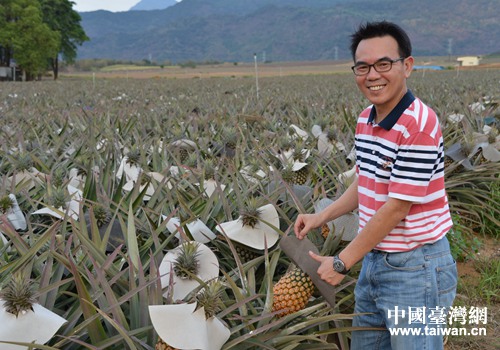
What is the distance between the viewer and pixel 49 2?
51.0 meters

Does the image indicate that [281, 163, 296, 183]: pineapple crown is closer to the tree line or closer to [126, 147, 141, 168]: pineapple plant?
[126, 147, 141, 168]: pineapple plant

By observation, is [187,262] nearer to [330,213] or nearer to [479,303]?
[330,213]

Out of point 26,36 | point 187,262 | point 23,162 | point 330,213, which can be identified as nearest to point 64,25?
point 26,36

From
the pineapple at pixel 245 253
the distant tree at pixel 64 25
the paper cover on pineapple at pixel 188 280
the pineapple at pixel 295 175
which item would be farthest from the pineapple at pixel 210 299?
the distant tree at pixel 64 25

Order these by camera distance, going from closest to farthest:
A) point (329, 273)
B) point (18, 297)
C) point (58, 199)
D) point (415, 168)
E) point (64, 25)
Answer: point (18, 297) → point (415, 168) → point (329, 273) → point (58, 199) → point (64, 25)

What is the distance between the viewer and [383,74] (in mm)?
1582

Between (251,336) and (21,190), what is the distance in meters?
1.44

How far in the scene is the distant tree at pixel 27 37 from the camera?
40844 millimetres

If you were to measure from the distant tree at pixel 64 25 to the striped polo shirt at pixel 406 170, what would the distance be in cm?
5279

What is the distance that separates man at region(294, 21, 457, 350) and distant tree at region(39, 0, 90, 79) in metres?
52.8

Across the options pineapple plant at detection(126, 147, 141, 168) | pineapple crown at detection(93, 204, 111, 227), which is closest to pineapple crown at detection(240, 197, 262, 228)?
pineapple crown at detection(93, 204, 111, 227)

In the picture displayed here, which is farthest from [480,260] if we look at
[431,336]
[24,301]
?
[24,301]

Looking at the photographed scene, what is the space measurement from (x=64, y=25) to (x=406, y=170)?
184 feet

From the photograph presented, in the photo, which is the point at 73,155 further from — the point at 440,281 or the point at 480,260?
the point at 480,260
